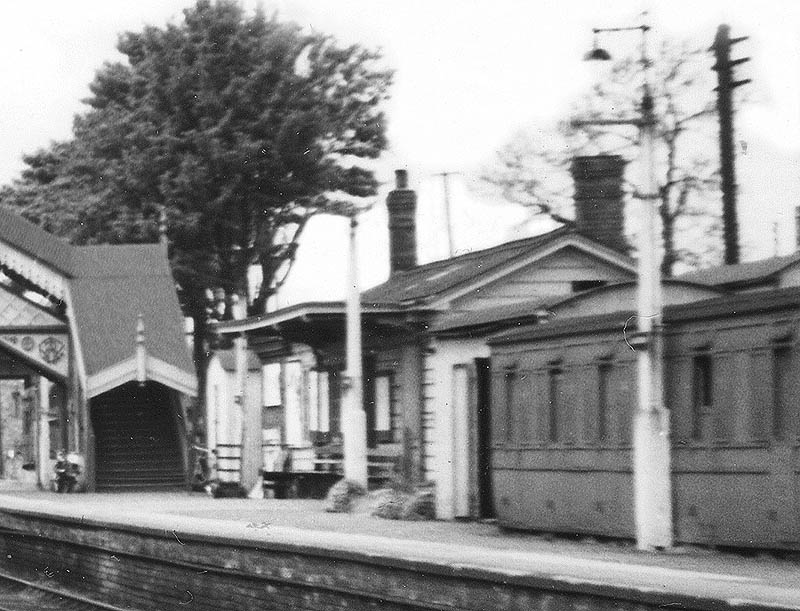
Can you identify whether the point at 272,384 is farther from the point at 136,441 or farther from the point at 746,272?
the point at 746,272

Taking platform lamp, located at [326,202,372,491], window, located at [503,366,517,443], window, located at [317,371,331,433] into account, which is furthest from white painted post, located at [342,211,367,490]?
window, located at [503,366,517,443]

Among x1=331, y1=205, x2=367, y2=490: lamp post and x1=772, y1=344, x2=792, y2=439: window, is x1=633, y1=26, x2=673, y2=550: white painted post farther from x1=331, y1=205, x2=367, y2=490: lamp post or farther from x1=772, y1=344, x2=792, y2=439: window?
x1=331, y1=205, x2=367, y2=490: lamp post

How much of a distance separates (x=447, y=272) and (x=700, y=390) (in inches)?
518

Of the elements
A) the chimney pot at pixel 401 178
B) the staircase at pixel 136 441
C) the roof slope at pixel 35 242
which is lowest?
the staircase at pixel 136 441

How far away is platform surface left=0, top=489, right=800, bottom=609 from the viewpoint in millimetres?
12422

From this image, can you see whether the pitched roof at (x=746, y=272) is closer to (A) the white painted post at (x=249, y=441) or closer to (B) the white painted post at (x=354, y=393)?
(B) the white painted post at (x=354, y=393)

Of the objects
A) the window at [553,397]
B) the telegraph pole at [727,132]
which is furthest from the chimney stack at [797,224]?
the window at [553,397]

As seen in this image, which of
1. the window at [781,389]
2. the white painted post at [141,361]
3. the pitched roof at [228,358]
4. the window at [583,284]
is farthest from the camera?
the pitched roof at [228,358]

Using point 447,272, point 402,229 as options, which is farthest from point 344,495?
point 402,229

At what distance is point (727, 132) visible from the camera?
3017cm

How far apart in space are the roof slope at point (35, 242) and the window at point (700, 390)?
25691 millimetres

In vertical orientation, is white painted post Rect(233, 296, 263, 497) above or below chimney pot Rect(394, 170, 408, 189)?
below

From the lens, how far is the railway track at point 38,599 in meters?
20.6

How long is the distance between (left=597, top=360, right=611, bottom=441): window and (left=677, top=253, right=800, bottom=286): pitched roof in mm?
4918
